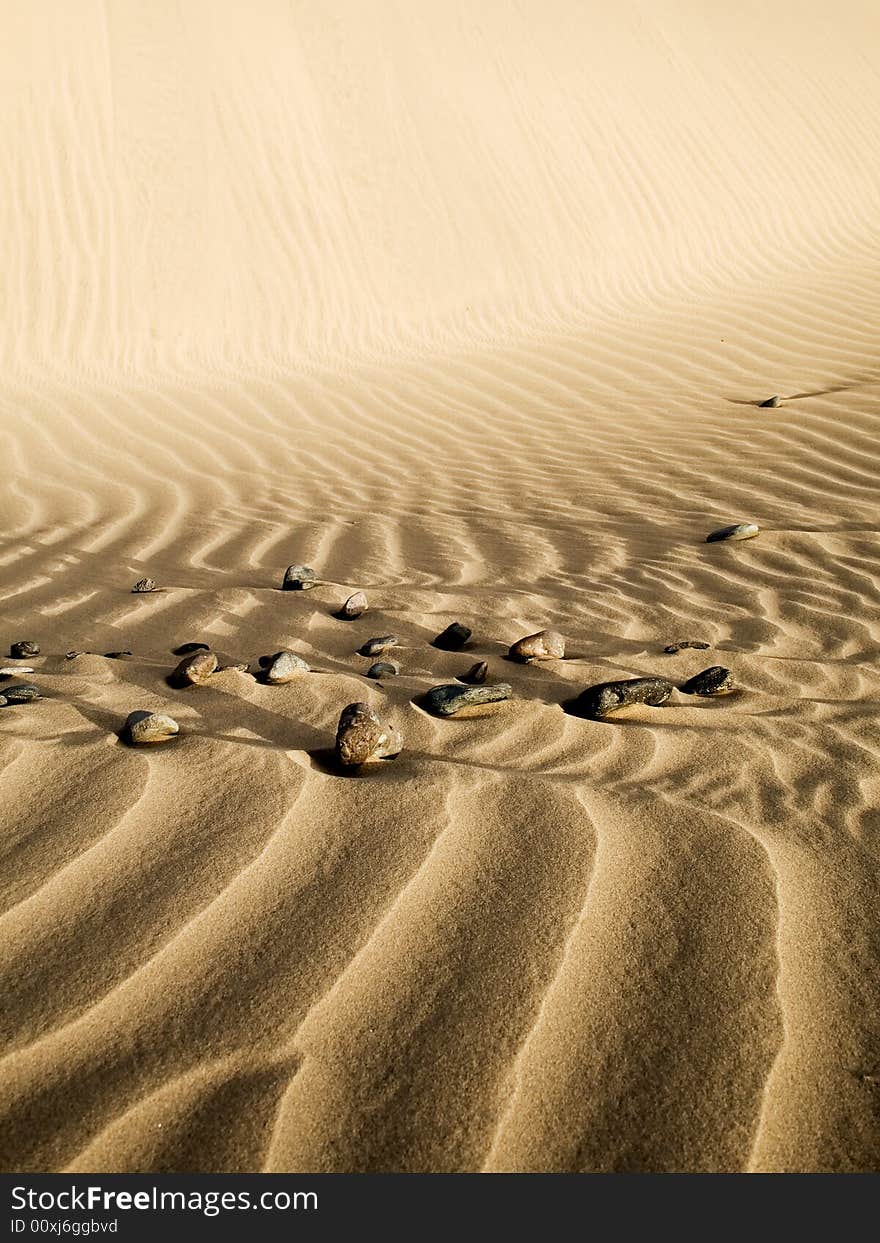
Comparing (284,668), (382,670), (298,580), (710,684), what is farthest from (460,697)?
(298,580)

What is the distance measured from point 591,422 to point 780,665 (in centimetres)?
391

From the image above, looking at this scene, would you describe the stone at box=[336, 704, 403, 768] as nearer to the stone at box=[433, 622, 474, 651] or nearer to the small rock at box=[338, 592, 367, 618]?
the stone at box=[433, 622, 474, 651]

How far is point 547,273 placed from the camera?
31.0 feet

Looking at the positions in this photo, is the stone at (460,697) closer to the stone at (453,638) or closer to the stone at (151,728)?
the stone at (453,638)

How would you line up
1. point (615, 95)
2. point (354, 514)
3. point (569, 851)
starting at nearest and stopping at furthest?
point (569, 851)
point (354, 514)
point (615, 95)

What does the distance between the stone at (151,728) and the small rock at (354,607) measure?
3.06 ft

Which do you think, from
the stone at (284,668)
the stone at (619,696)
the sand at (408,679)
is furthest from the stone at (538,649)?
the stone at (284,668)

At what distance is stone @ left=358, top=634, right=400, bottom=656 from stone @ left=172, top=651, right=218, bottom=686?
412 millimetres

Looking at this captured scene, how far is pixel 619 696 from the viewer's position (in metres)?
2.08

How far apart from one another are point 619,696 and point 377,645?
725 millimetres

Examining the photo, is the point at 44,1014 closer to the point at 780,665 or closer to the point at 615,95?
the point at 780,665

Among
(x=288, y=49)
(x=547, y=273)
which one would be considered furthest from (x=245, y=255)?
(x=288, y=49)

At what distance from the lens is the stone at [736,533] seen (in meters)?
3.49

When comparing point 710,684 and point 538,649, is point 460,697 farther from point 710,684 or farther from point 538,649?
point 710,684
